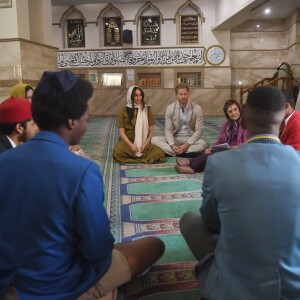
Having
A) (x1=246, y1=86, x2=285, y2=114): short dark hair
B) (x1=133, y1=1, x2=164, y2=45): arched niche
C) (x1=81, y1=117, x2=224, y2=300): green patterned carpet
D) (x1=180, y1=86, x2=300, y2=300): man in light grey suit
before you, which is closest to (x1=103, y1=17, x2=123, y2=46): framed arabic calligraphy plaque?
(x1=133, y1=1, x2=164, y2=45): arched niche

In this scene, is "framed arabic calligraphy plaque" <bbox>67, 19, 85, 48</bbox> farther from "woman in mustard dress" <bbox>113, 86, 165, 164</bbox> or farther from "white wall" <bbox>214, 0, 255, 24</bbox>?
"woman in mustard dress" <bbox>113, 86, 165, 164</bbox>

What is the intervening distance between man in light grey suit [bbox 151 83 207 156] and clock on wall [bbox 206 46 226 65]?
20.8 ft

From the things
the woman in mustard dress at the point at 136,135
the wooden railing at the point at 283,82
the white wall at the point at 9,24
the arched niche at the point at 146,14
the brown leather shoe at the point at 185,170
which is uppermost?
the arched niche at the point at 146,14

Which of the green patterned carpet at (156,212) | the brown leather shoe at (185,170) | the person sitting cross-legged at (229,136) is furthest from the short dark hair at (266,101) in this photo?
the brown leather shoe at (185,170)

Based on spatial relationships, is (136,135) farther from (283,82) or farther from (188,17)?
(188,17)

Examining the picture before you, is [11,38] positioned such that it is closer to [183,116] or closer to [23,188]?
[183,116]

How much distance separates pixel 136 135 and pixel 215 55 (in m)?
6.92

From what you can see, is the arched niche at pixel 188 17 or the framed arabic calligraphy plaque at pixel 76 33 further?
the framed arabic calligraphy plaque at pixel 76 33

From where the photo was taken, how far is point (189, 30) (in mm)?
10422

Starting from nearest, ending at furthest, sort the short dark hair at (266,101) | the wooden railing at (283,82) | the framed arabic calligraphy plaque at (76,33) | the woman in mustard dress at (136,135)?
the short dark hair at (266,101) → the woman in mustard dress at (136,135) → the wooden railing at (283,82) → the framed arabic calligraphy plaque at (76,33)

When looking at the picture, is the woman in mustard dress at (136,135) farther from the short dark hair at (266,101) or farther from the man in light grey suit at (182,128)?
the short dark hair at (266,101)

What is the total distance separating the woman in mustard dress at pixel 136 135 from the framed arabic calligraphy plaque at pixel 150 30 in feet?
21.7

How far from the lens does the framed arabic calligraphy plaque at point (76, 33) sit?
34.9 ft

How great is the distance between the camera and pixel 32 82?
6262 mm
